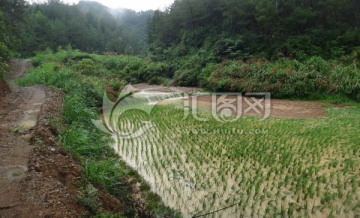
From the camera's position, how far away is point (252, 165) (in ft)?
19.3

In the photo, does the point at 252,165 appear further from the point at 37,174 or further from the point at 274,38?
the point at 274,38

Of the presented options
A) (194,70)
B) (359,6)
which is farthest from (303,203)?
(359,6)

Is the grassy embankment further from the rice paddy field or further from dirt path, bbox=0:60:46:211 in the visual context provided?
dirt path, bbox=0:60:46:211

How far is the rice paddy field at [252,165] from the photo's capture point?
175 inches

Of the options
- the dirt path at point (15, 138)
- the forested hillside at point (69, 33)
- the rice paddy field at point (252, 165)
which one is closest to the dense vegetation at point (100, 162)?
the rice paddy field at point (252, 165)

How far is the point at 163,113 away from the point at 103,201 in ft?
25.2

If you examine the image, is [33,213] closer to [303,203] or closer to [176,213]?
[176,213]

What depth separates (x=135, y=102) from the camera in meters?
15.6

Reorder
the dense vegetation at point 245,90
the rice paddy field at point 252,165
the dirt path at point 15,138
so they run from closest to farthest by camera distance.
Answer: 1. the dirt path at point 15,138
2. the rice paddy field at point 252,165
3. the dense vegetation at point 245,90

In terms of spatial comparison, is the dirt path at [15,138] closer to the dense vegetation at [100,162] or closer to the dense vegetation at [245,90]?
the dense vegetation at [100,162]

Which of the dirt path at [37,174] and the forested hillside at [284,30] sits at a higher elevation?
the forested hillside at [284,30]

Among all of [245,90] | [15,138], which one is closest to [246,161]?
[15,138]

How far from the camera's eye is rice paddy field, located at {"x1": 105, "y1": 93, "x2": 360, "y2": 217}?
4.43m

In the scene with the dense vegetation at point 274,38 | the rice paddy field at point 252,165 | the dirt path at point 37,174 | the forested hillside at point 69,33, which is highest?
the forested hillside at point 69,33
